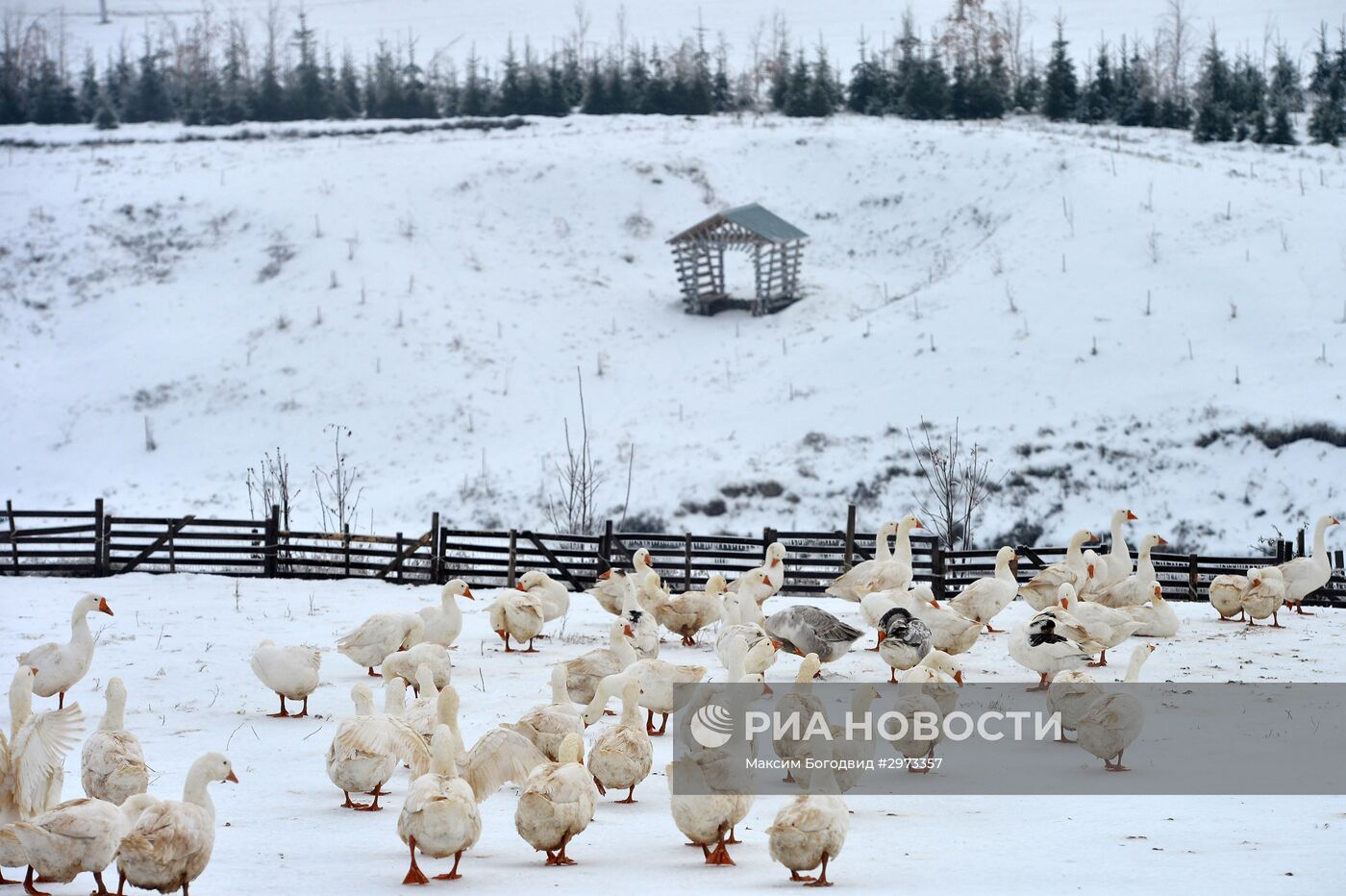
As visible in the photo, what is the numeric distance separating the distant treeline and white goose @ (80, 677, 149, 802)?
51.8m

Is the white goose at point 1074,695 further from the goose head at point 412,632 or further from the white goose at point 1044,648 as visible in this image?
the goose head at point 412,632

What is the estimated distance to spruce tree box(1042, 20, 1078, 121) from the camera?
5769cm

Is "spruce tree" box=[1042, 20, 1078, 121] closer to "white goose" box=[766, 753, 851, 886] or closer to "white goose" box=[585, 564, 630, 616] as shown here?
"white goose" box=[585, 564, 630, 616]

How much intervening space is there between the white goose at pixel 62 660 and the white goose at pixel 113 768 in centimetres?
375

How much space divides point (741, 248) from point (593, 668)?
33947 mm

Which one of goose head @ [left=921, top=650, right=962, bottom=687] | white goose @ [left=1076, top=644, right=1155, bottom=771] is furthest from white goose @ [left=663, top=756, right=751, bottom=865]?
white goose @ [left=1076, top=644, right=1155, bottom=771]

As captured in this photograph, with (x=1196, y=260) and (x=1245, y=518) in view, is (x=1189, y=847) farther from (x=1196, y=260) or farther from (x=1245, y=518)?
(x=1196, y=260)

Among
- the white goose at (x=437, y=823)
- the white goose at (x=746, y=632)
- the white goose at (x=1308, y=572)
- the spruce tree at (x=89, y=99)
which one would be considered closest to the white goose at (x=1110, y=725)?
the white goose at (x=746, y=632)

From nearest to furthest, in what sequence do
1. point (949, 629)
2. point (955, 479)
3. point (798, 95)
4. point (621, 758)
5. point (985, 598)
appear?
point (621, 758), point (949, 629), point (985, 598), point (955, 479), point (798, 95)

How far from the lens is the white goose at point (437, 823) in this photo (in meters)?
7.46

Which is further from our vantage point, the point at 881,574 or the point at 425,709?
the point at 881,574

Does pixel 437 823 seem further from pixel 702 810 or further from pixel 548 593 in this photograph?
pixel 548 593

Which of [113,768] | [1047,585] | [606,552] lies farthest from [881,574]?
[113,768]

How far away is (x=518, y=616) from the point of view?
52.1 feet
